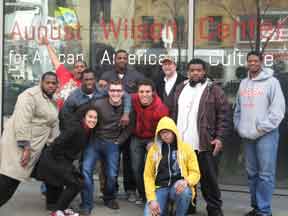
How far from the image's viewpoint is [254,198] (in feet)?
20.3

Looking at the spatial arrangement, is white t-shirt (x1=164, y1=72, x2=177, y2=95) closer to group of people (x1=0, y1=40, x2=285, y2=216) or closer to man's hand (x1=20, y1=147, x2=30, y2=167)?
group of people (x1=0, y1=40, x2=285, y2=216)

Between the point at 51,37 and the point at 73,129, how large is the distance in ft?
9.20

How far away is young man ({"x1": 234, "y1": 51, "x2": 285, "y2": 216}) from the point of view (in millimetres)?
5867

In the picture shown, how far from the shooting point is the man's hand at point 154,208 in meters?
5.47

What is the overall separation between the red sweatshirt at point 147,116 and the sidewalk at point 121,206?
0.86m

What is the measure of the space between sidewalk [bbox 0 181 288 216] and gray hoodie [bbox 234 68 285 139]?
3.46 ft

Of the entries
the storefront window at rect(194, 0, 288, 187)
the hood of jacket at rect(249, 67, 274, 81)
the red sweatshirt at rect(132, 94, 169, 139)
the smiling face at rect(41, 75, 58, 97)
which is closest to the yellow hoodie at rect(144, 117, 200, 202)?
the red sweatshirt at rect(132, 94, 169, 139)

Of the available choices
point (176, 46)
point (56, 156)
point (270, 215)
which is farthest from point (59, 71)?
point (270, 215)

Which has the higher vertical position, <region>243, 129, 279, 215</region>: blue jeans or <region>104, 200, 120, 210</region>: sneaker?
<region>243, 129, 279, 215</region>: blue jeans

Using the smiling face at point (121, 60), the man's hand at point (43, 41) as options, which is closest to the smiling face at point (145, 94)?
the smiling face at point (121, 60)

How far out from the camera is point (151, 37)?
7926 millimetres

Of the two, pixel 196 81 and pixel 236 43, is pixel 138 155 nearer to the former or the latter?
pixel 196 81

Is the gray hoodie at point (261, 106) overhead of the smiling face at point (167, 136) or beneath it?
overhead

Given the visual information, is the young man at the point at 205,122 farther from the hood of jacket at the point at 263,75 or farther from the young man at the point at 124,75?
the young man at the point at 124,75
